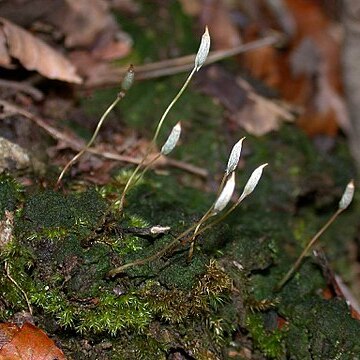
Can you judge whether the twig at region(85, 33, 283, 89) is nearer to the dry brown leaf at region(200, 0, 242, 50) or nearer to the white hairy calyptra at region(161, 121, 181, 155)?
the dry brown leaf at region(200, 0, 242, 50)

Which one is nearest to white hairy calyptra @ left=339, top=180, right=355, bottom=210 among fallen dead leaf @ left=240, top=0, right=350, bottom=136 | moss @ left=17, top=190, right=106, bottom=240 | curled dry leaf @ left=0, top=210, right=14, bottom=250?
moss @ left=17, top=190, right=106, bottom=240

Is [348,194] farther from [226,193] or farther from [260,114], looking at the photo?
[260,114]

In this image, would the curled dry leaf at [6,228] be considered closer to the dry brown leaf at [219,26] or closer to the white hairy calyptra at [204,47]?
the white hairy calyptra at [204,47]

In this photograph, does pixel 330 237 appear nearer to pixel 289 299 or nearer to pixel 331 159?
pixel 331 159

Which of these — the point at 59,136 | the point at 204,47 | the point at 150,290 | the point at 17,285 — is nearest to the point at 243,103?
the point at 59,136

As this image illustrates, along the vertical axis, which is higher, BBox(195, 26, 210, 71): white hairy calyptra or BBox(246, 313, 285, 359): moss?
BBox(195, 26, 210, 71): white hairy calyptra

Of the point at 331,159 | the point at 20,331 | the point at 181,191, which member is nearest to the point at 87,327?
the point at 20,331
